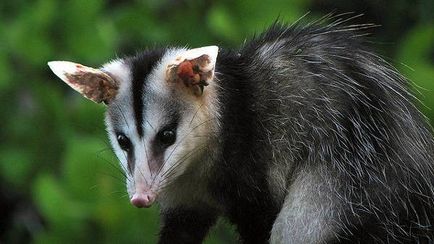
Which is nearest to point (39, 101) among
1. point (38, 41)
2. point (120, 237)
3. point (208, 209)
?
point (38, 41)

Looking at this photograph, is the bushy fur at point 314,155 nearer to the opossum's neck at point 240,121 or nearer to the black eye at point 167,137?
the opossum's neck at point 240,121

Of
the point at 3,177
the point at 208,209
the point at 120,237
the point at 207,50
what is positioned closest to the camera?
the point at 207,50

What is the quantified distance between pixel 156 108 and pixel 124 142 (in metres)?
0.17

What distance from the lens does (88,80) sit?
208 inches

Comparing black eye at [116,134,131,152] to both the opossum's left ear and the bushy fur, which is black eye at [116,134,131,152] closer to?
the bushy fur

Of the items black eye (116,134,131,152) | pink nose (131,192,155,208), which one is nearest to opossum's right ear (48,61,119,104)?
black eye (116,134,131,152)

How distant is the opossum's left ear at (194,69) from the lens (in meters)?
5.06

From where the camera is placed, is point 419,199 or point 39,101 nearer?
point 419,199

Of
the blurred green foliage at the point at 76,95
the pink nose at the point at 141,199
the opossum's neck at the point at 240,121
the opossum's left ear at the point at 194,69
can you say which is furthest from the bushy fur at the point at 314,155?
the blurred green foliage at the point at 76,95

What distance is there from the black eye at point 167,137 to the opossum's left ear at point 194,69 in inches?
8.0

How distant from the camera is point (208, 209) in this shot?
17.9 feet

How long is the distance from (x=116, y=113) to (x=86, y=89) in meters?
0.17

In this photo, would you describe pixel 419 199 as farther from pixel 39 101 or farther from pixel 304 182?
pixel 39 101

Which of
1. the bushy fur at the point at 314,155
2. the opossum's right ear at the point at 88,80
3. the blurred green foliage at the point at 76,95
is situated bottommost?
the blurred green foliage at the point at 76,95
